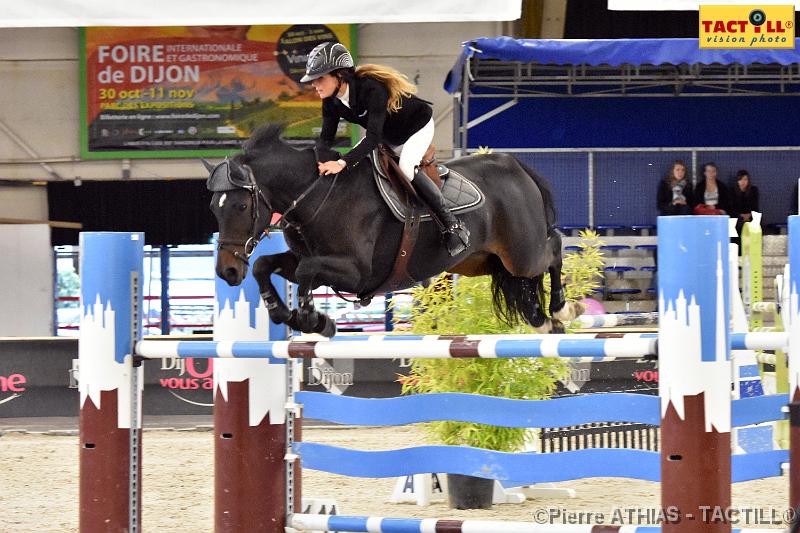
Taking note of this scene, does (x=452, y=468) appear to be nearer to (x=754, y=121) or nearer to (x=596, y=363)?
(x=596, y=363)

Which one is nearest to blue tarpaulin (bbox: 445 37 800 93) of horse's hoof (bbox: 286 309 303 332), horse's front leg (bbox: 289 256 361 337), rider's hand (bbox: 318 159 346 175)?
rider's hand (bbox: 318 159 346 175)

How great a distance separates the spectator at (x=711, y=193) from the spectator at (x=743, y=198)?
7cm

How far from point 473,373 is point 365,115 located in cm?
131

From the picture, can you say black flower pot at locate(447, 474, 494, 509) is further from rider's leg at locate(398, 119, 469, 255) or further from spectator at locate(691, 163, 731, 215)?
spectator at locate(691, 163, 731, 215)

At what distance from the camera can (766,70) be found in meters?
10.3

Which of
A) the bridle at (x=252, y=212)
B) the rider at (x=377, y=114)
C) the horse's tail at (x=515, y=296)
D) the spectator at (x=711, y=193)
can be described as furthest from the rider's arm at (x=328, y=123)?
the spectator at (x=711, y=193)

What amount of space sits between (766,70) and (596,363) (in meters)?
4.92

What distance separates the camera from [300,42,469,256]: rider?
3432 mm

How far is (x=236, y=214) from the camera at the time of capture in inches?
125

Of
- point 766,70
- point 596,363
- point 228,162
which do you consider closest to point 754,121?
point 766,70

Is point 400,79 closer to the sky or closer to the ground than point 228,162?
closer to the sky

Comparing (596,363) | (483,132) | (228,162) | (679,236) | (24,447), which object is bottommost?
(24,447)

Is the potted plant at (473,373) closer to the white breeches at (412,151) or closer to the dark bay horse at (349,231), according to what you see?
the dark bay horse at (349,231)

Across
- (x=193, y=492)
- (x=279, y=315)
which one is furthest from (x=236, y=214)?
(x=193, y=492)
